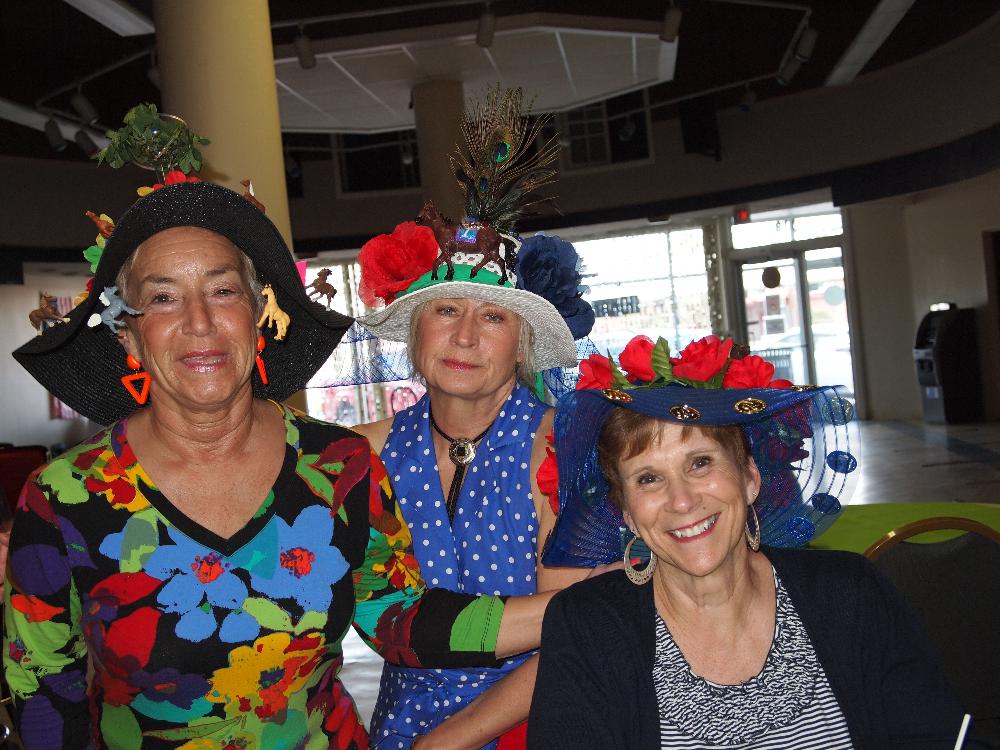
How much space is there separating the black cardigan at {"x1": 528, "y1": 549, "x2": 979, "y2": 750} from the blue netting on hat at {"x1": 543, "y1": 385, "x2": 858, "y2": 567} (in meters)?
0.13

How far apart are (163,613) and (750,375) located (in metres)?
1.10

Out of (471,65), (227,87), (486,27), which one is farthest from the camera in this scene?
(471,65)

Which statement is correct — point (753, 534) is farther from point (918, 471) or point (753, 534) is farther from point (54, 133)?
point (54, 133)

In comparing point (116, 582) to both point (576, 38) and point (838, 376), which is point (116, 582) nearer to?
point (576, 38)

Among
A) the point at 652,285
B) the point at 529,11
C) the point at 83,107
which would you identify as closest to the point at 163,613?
the point at 529,11

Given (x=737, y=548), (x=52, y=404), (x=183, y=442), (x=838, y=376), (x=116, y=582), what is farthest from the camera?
(x=838, y=376)

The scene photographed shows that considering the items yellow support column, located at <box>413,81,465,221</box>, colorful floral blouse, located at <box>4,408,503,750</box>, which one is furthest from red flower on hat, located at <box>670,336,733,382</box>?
yellow support column, located at <box>413,81,465,221</box>

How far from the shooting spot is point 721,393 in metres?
1.75

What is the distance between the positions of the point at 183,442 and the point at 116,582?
0.87 feet

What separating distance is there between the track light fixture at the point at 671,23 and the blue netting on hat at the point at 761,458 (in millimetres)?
6162

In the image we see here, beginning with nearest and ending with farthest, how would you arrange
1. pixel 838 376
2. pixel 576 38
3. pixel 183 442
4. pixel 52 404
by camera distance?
pixel 183 442
pixel 576 38
pixel 52 404
pixel 838 376

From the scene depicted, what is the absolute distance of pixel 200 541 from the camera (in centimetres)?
163

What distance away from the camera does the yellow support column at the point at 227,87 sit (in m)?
3.69

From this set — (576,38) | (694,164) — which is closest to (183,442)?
(576,38)
